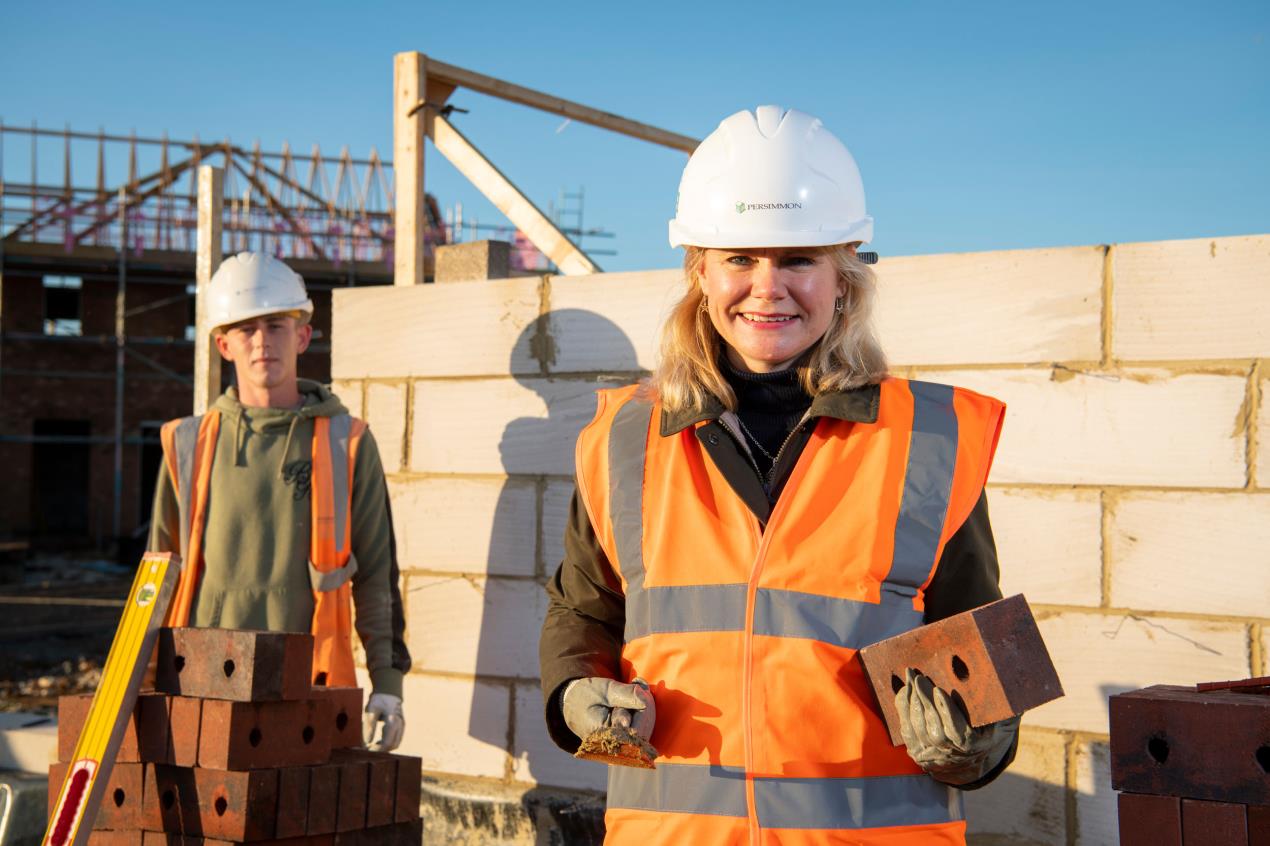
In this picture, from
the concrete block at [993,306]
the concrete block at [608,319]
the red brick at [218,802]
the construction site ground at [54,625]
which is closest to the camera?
the red brick at [218,802]

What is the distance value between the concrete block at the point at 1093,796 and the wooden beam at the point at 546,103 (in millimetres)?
3430

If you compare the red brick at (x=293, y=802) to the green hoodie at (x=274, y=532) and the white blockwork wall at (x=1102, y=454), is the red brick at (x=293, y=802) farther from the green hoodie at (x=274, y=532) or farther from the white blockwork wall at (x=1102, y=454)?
the white blockwork wall at (x=1102, y=454)

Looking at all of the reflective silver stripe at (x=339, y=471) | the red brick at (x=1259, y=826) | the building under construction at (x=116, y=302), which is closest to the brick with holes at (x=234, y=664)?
the reflective silver stripe at (x=339, y=471)

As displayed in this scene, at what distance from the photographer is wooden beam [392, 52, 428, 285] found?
16.6ft

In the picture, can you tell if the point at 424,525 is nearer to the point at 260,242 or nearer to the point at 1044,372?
the point at 1044,372

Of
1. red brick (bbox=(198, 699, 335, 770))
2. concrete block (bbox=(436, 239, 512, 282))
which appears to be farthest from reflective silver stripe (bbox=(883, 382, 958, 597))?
concrete block (bbox=(436, 239, 512, 282))

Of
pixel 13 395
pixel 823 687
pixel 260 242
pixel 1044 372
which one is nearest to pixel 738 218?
pixel 823 687

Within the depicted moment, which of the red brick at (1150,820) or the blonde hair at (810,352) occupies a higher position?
the blonde hair at (810,352)

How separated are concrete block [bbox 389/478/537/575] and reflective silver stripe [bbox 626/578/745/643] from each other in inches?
93.2

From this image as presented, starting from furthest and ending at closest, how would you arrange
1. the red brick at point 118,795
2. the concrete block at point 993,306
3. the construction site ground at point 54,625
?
the construction site ground at point 54,625 → the concrete block at point 993,306 → the red brick at point 118,795

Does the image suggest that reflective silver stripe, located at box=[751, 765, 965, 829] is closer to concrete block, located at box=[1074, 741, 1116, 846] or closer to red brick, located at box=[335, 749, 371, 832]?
red brick, located at box=[335, 749, 371, 832]

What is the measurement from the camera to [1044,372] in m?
3.58

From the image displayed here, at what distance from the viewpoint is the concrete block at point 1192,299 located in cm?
334

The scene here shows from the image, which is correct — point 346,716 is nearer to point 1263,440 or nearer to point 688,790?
point 688,790
